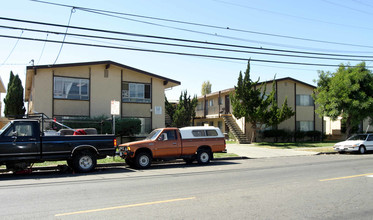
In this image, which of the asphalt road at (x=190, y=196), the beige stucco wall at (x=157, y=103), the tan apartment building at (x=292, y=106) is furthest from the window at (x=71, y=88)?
the tan apartment building at (x=292, y=106)

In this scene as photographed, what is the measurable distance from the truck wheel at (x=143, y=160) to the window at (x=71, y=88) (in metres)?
Answer: 11.7

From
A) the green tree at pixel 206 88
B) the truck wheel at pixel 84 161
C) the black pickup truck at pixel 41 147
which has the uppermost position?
the green tree at pixel 206 88

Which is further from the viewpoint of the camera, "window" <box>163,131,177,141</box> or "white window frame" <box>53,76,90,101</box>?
"white window frame" <box>53,76,90,101</box>

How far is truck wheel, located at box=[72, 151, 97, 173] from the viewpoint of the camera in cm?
1218

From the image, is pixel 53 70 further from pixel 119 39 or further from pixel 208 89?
pixel 208 89

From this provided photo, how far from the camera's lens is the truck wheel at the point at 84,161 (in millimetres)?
12180

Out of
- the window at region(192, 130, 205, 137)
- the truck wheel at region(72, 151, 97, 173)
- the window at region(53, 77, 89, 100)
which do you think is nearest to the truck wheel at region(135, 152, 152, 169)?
the truck wheel at region(72, 151, 97, 173)

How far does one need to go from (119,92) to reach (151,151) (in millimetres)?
11754

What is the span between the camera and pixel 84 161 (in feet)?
40.5

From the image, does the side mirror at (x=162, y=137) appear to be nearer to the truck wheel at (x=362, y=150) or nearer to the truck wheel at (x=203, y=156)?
the truck wheel at (x=203, y=156)

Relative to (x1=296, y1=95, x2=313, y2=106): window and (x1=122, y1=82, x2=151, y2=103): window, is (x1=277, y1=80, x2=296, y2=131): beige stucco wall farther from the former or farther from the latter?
(x1=122, y1=82, x2=151, y2=103): window

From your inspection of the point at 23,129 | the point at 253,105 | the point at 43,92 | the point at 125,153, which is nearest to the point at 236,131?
the point at 253,105

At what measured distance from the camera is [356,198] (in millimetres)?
7445

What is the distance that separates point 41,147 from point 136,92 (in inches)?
561
